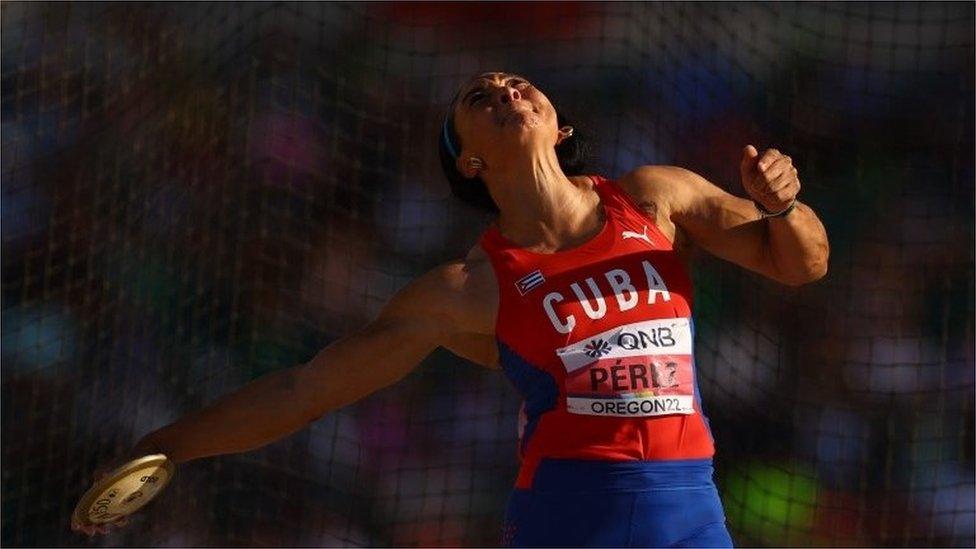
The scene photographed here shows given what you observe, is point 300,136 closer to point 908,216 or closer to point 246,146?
point 246,146

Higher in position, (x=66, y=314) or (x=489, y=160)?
(x=489, y=160)

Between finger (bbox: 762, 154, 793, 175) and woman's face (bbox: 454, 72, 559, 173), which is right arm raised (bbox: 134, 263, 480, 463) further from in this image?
finger (bbox: 762, 154, 793, 175)

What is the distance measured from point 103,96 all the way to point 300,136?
0.63 m

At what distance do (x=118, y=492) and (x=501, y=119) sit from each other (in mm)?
1147

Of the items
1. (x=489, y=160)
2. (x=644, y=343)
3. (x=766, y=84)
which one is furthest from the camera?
(x=766, y=84)

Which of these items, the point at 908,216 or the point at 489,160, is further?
the point at 908,216

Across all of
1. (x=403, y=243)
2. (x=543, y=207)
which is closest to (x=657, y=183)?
(x=543, y=207)

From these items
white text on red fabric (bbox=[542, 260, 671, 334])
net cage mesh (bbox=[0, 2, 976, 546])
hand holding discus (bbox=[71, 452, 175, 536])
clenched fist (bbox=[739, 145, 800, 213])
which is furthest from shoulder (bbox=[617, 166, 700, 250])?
net cage mesh (bbox=[0, 2, 976, 546])

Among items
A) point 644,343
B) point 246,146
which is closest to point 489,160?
point 644,343

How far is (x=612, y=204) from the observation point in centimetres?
404

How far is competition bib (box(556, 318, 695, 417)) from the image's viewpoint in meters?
3.81

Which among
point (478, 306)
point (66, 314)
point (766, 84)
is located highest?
point (478, 306)

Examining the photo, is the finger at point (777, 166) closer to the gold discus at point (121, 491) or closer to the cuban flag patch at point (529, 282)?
the cuban flag patch at point (529, 282)

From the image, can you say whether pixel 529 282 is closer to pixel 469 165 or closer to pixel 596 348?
pixel 596 348
